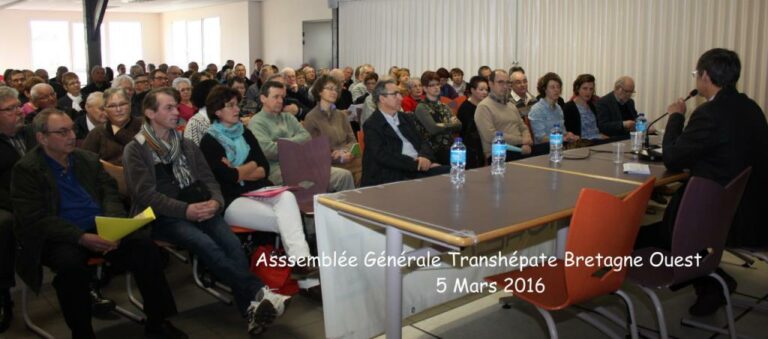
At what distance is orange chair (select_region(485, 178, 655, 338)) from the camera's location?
6.96 feet

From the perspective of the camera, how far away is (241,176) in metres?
3.61

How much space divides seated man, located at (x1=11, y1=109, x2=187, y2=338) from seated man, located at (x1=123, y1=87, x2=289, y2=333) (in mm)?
169

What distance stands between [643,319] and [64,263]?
2.85 meters

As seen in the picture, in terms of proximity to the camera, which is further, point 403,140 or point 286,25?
point 286,25

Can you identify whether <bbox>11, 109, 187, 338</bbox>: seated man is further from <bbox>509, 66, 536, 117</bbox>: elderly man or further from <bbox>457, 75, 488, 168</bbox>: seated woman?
<bbox>509, 66, 536, 117</bbox>: elderly man

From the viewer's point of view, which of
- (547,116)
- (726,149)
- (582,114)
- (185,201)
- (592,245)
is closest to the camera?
(592,245)

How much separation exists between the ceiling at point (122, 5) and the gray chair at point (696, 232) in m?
14.6

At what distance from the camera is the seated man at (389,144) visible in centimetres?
413

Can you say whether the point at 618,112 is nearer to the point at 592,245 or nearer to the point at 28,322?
the point at 592,245

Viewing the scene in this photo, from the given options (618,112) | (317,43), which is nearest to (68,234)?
(618,112)

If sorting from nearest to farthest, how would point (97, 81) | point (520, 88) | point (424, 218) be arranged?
point (424, 218) < point (520, 88) < point (97, 81)

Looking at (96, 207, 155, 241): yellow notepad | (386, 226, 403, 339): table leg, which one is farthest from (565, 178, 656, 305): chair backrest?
(96, 207, 155, 241): yellow notepad

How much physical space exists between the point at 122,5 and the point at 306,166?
15335mm

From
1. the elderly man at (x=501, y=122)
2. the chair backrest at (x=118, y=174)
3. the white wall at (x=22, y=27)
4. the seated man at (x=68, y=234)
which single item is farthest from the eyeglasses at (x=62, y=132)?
the white wall at (x=22, y=27)
